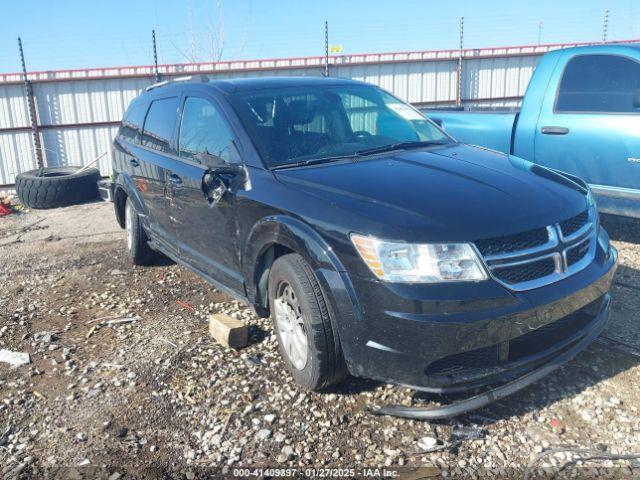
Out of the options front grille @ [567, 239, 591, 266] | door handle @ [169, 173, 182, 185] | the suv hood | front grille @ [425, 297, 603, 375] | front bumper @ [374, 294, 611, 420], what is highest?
the suv hood

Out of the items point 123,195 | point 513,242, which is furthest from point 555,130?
point 123,195

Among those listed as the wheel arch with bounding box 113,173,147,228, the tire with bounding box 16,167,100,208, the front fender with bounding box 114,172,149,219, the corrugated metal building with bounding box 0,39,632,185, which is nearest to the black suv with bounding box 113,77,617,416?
the front fender with bounding box 114,172,149,219

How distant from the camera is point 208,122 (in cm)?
402

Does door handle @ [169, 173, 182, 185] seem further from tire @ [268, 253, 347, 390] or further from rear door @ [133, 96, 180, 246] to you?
tire @ [268, 253, 347, 390]

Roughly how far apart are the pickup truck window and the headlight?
1.56 meters

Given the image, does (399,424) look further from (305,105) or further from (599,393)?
(305,105)

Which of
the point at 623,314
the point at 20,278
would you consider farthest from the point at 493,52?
the point at 20,278

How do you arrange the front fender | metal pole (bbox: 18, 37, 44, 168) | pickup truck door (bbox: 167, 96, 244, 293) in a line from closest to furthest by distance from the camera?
pickup truck door (bbox: 167, 96, 244, 293)
the front fender
metal pole (bbox: 18, 37, 44, 168)

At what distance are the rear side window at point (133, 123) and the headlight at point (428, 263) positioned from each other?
358 centimetres

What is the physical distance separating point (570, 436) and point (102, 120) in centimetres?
1158

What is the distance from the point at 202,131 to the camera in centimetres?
410

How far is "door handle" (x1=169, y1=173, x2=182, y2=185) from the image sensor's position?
4234mm

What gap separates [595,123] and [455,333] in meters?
3.66

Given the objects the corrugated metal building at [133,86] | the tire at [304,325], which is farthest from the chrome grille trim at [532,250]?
the corrugated metal building at [133,86]
